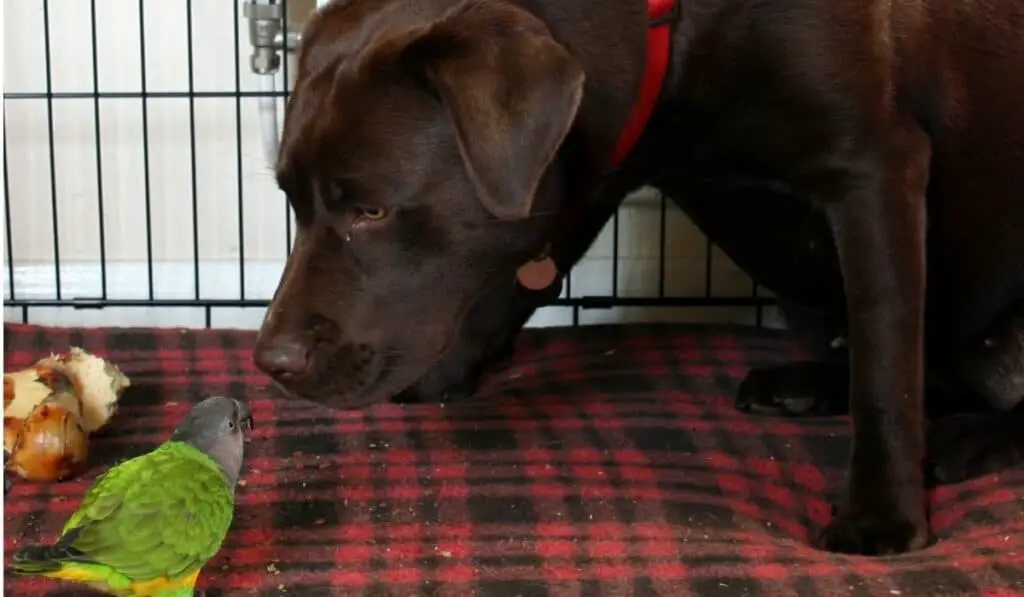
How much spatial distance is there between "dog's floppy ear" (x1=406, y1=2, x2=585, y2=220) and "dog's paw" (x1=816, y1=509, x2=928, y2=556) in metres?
0.47

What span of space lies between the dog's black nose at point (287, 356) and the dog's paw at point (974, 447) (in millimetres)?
738

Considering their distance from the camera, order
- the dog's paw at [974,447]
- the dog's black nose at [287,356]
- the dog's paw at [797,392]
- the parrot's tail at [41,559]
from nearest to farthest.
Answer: the parrot's tail at [41,559] < the dog's black nose at [287,356] < the dog's paw at [974,447] < the dog's paw at [797,392]

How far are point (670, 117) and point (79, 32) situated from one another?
1.37 metres

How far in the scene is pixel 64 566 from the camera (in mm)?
877

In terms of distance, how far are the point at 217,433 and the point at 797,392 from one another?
87 centimetres

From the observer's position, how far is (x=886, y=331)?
4.07 feet

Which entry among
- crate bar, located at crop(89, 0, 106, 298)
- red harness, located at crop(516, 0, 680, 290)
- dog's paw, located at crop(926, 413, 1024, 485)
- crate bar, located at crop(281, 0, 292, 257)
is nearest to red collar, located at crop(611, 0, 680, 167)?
red harness, located at crop(516, 0, 680, 290)

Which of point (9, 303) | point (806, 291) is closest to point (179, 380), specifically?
point (9, 303)

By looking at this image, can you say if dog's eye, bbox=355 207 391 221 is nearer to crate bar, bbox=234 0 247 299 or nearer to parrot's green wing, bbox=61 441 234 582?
parrot's green wing, bbox=61 441 234 582

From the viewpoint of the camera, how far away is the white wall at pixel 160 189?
87.0 inches

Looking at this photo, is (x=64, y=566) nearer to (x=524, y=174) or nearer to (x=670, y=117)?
(x=524, y=174)

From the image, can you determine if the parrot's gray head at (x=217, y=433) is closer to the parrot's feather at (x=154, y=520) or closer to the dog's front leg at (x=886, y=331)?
the parrot's feather at (x=154, y=520)

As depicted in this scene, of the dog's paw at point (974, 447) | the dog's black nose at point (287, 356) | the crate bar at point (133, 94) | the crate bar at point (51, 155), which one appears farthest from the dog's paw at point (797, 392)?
the crate bar at point (51, 155)

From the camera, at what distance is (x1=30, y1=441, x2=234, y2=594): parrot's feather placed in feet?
2.93
